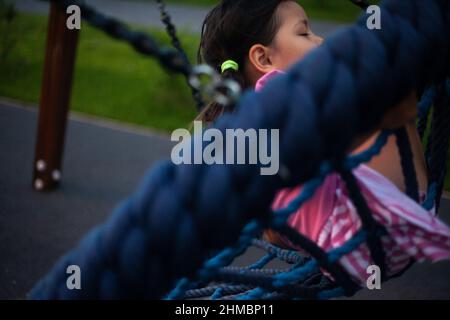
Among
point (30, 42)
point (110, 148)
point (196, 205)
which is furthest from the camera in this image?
point (30, 42)

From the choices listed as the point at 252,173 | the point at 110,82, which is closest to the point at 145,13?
the point at 110,82

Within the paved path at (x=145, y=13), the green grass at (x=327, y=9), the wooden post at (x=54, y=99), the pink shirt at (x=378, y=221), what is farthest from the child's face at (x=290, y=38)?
the green grass at (x=327, y=9)

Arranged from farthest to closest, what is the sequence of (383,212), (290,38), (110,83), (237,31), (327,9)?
(327,9), (110,83), (237,31), (290,38), (383,212)

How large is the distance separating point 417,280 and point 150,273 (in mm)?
1983

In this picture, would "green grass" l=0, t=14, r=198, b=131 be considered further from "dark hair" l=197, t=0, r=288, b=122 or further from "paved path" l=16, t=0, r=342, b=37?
"dark hair" l=197, t=0, r=288, b=122

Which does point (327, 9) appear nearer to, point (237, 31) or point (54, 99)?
point (54, 99)

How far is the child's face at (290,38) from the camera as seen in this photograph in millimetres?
1196

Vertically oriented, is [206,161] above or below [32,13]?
below

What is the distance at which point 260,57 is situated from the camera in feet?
4.19

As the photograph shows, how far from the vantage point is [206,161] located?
44 cm

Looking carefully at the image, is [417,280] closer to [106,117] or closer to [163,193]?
[163,193]

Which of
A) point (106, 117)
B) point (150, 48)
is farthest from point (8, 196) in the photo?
point (150, 48)

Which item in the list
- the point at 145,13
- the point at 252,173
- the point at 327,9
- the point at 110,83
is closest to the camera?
the point at 252,173

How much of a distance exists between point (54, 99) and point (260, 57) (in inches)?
67.7
